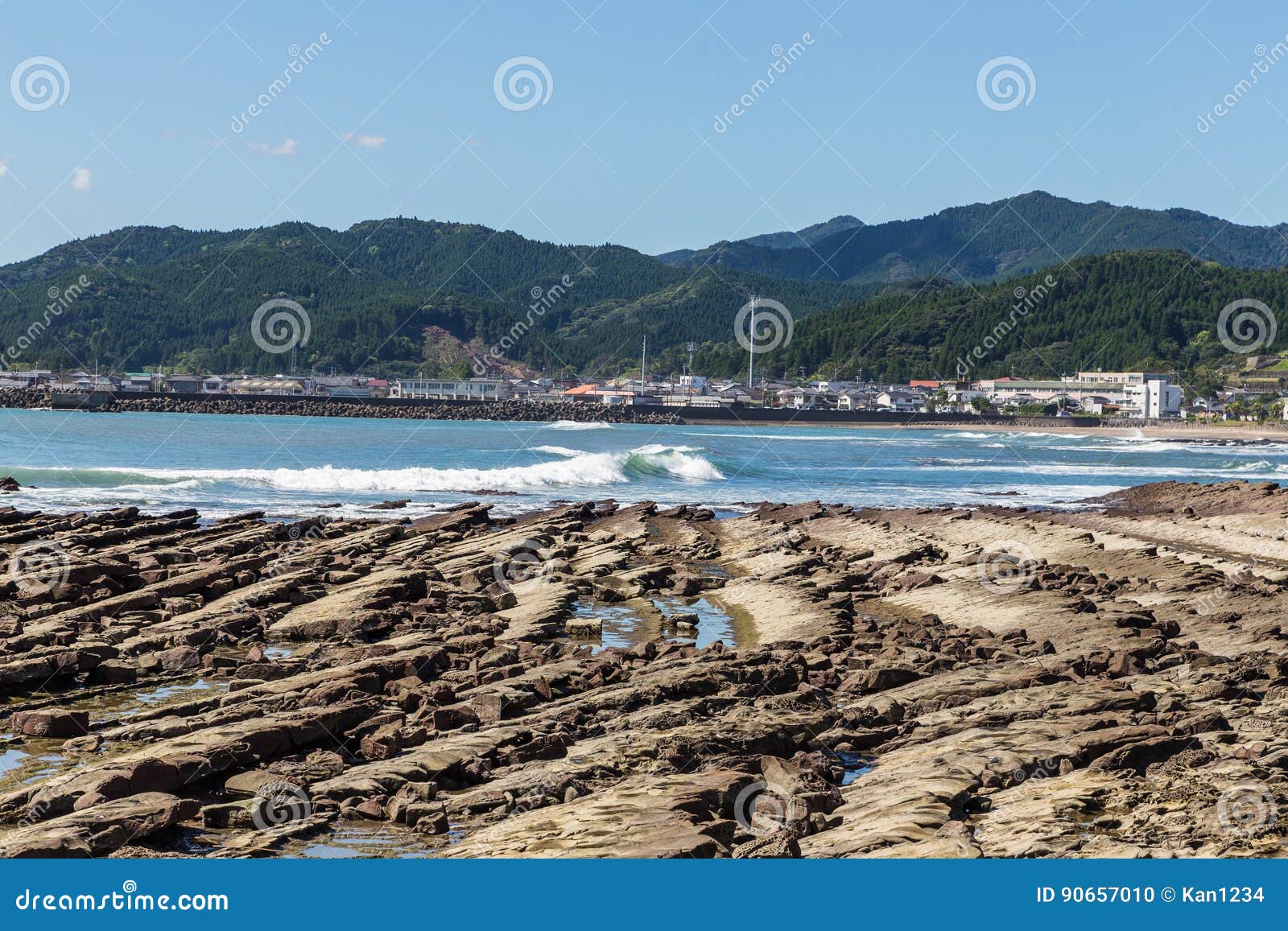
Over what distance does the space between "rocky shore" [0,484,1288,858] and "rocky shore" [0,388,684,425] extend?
11922 centimetres

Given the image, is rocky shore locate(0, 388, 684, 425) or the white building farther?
the white building

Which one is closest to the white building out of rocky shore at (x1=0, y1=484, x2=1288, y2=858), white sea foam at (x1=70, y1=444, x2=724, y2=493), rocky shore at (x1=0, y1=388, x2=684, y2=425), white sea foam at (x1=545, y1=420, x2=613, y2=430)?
rocky shore at (x1=0, y1=388, x2=684, y2=425)

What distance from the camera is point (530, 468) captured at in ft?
165

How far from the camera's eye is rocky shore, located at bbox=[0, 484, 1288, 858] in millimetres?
7758

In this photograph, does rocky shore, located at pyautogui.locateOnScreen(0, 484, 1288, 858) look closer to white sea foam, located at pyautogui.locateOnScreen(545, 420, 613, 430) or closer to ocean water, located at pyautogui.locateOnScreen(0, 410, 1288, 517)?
ocean water, located at pyautogui.locateOnScreen(0, 410, 1288, 517)

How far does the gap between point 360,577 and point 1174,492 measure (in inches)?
1156

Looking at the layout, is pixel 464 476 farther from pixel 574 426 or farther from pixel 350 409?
pixel 350 409

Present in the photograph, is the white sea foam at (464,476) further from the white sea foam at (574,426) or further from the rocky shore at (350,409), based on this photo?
the rocky shore at (350,409)

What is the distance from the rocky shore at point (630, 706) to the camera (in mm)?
7758

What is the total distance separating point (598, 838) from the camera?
24.5 ft

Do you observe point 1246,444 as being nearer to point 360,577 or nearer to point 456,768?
point 360,577

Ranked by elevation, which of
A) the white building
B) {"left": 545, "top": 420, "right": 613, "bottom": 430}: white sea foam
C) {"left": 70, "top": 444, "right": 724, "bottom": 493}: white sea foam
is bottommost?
{"left": 70, "top": 444, "right": 724, "bottom": 493}: white sea foam

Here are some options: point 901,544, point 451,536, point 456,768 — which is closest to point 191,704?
point 456,768

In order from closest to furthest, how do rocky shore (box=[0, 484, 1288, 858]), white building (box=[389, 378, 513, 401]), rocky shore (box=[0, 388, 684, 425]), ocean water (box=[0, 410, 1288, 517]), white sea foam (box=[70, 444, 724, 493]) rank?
rocky shore (box=[0, 484, 1288, 858]) < ocean water (box=[0, 410, 1288, 517]) < white sea foam (box=[70, 444, 724, 493]) < rocky shore (box=[0, 388, 684, 425]) < white building (box=[389, 378, 513, 401])
